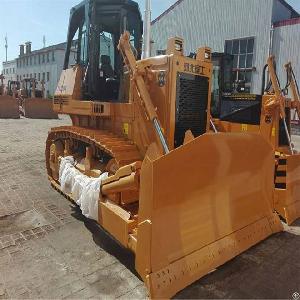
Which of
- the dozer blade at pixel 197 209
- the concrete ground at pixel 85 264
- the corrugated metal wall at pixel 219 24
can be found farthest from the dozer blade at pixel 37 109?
the dozer blade at pixel 197 209

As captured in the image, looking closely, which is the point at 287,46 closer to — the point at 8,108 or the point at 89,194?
the point at 89,194

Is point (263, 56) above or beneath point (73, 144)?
above

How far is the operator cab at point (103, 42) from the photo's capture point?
535 centimetres

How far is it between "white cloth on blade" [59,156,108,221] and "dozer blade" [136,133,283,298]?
121 centimetres

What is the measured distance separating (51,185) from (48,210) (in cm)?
137

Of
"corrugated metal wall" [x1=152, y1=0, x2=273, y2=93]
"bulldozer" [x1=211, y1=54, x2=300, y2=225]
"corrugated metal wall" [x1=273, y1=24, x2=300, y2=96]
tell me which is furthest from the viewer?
"corrugated metal wall" [x1=152, y1=0, x2=273, y2=93]

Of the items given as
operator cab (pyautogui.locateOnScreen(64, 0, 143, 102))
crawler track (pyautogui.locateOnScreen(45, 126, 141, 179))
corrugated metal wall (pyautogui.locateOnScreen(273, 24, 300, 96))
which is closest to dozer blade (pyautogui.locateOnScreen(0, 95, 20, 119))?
corrugated metal wall (pyautogui.locateOnScreen(273, 24, 300, 96))

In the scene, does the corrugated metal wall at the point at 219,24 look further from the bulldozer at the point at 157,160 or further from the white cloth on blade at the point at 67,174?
the white cloth on blade at the point at 67,174

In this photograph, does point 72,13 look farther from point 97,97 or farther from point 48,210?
point 48,210

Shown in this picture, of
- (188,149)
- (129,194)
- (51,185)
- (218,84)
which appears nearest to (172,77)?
(188,149)

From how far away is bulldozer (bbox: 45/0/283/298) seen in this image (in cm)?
325

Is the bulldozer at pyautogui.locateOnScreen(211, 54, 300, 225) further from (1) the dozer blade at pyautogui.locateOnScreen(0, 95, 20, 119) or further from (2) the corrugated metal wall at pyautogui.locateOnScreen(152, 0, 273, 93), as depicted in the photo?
(1) the dozer blade at pyautogui.locateOnScreen(0, 95, 20, 119)

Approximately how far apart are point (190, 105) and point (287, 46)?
1725 cm

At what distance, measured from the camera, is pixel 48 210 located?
18.1ft
